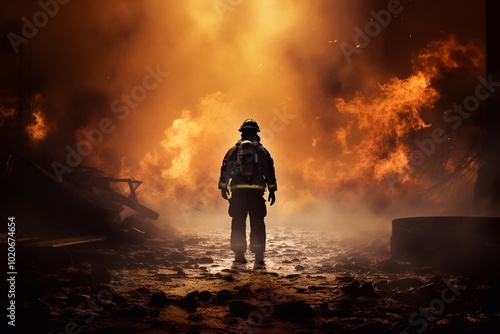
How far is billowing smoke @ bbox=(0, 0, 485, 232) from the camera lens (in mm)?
15672

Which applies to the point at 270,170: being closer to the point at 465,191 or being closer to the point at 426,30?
the point at 465,191

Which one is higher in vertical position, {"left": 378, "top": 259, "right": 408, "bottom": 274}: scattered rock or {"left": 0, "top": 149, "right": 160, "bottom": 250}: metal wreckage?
{"left": 0, "top": 149, "right": 160, "bottom": 250}: metal wreckage

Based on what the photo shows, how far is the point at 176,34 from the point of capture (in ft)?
63.9

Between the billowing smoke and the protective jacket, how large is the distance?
8.84 metres

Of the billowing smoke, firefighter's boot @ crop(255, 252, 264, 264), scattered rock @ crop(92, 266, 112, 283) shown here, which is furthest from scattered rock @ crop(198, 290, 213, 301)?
the billowing smoke

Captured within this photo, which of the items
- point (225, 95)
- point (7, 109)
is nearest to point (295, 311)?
point (225, 95)

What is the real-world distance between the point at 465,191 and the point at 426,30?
6366 millimetres

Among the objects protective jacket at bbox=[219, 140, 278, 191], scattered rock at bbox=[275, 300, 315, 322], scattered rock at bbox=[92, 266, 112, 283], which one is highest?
protective jacket at bbox=[219, 140, 278, 191]

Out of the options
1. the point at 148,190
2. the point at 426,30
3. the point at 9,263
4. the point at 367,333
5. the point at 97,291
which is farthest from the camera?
the point at 148,190

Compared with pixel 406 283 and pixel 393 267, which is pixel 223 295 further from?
pixel 393 267

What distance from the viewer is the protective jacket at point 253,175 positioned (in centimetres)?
708

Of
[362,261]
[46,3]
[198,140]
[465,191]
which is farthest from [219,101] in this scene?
[362,261]

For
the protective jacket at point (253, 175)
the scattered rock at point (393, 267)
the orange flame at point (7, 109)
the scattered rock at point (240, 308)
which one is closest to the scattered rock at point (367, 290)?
the scattered rock at point (240, 308)

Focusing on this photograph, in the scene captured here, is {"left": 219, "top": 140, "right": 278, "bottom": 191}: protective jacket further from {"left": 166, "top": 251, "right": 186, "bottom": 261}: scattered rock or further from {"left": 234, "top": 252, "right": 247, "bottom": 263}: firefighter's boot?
{"left": 166, "top": 251, "right": 186, "bottom": 261}: scattered rock
